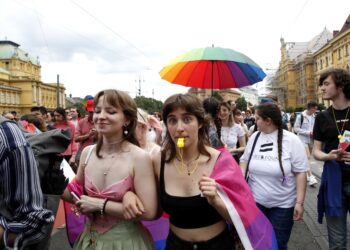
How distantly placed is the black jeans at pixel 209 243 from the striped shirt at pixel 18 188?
35.2 inches

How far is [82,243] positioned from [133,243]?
0.36 meters

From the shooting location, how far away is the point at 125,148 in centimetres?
239

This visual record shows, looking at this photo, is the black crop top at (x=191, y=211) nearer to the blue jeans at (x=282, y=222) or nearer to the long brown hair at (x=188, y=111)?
the long brown hair at (x=188, y=111)

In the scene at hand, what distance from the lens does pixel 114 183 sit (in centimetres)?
227

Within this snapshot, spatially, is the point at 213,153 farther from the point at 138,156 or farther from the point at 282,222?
the point at 282,222

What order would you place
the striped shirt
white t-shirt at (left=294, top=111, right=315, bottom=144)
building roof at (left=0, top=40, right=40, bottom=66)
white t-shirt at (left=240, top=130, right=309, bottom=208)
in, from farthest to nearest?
1. building roof at (left=0, top=40, right=40, bottom=66)
2. white t-shirt at (left=294, top=111, right=315, bottom=144)
3. white t-shirt at (left=240, top=130, right=309, bottom=208)
4. the striped shirt

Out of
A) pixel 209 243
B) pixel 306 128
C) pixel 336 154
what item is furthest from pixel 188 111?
pixel 306 128

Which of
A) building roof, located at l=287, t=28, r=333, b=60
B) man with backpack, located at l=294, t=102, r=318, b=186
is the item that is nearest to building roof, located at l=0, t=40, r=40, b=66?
building roof, located at l=287, t=28, r=333, b=60

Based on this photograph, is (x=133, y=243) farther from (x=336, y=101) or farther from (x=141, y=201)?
(x=336, y=101)

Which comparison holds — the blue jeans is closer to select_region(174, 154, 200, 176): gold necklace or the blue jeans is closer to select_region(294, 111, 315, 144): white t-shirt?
select_region(174, 154, 200, 176): gold necklace

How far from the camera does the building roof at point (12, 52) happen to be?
10794cm

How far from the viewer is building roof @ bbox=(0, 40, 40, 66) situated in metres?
108

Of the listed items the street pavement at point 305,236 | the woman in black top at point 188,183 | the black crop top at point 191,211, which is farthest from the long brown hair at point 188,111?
the street pavement at point 305,236

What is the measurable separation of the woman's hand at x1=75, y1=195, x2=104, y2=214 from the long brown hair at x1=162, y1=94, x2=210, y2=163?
0.53 m
